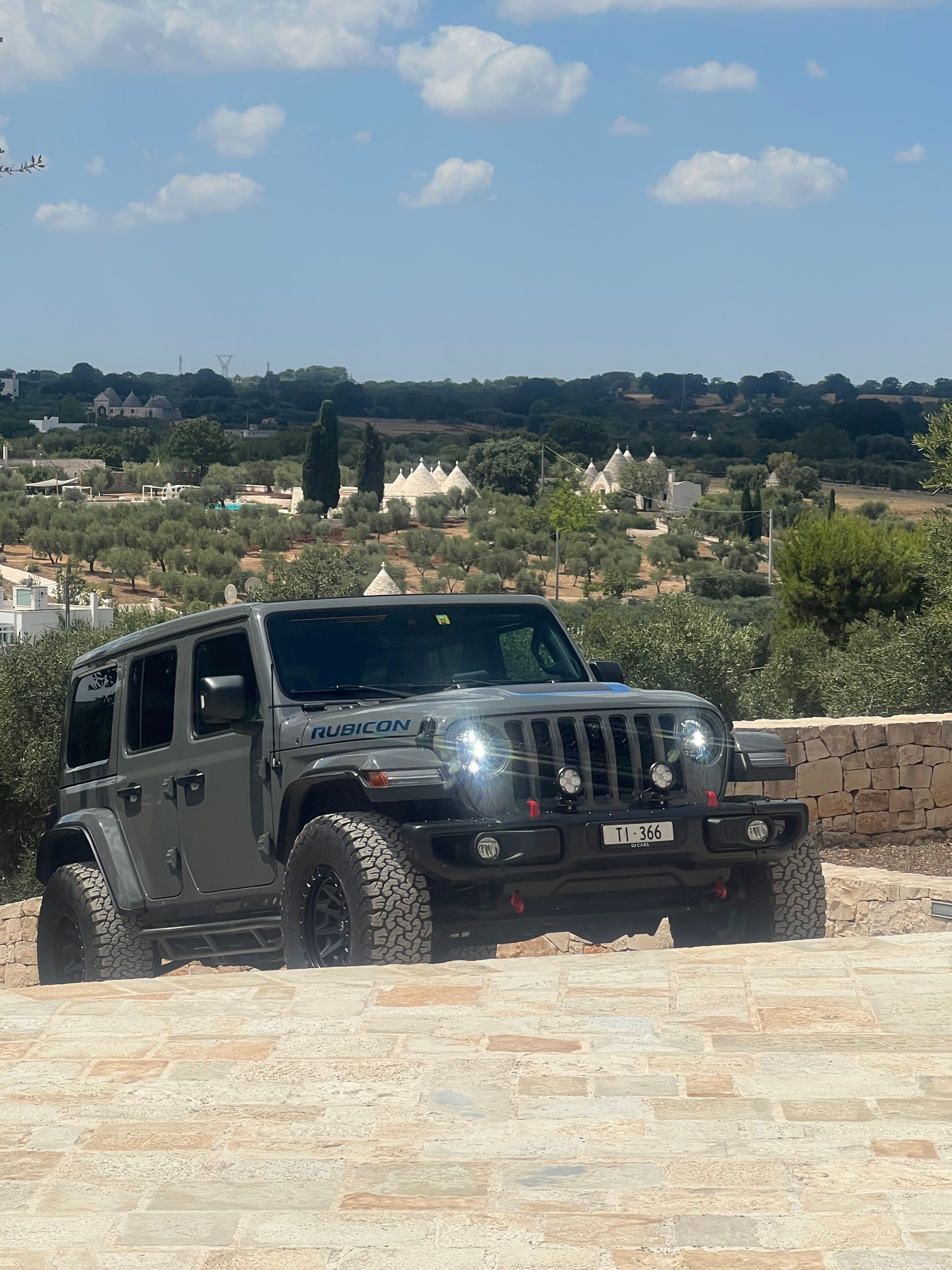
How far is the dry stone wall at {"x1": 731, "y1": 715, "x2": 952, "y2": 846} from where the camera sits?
1074 centimetres

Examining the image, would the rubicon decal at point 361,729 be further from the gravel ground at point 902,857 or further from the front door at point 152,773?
the gravel ground at point 902,857

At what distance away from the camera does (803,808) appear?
20.8 ft

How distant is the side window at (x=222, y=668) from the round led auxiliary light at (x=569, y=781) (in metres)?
1.49

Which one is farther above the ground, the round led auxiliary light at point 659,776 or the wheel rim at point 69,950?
the round led auxiliary light at point 659,776

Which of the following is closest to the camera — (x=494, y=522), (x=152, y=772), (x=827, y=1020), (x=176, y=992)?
(x=827, y=1020)

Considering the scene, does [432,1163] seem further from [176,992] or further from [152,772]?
[152,772]

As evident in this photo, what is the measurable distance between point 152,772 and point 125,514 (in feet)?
285

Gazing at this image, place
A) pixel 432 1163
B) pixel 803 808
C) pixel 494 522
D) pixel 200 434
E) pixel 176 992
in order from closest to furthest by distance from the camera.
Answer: pixel 432 1163 < pixel 176 992 < pixel 803 808 < pixel 494 522 < pixel 200 434

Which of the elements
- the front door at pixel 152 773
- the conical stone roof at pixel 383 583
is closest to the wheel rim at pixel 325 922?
the front door at pixel 152 773

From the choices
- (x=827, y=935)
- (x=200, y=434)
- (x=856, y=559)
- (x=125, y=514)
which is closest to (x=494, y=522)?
(x=125, y=514)

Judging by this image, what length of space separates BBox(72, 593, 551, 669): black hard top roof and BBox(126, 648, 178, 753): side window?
0.10 metres

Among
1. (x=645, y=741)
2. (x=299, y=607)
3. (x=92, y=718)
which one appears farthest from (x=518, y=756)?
(x=92, y=718)

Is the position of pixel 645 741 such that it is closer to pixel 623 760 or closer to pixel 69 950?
pixel 623 760

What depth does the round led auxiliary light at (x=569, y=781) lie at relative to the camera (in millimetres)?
5871
